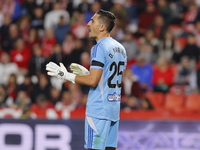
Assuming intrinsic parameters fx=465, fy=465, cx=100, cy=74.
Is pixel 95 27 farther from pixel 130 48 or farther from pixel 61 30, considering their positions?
pixel 61 30

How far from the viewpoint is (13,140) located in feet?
25.2

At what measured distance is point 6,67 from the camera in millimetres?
12570

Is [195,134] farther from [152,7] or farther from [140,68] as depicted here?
[152,7]

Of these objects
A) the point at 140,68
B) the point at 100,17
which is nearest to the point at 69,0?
the point at 140,68

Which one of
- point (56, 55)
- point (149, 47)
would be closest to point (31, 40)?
point (56, 55)

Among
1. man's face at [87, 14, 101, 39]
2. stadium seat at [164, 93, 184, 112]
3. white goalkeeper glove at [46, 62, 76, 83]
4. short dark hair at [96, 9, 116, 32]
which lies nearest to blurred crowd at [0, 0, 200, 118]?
stadium seat at [164, 93, 184, 112]

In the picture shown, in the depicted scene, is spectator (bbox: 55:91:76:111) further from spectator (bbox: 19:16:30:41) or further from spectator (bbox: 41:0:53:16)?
spectator (bbox: 41:0:53:16)

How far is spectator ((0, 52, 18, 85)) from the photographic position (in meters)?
12.4

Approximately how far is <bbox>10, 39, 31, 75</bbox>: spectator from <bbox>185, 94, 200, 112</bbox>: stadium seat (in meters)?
4.39

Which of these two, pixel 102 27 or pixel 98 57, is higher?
pixel 102 27

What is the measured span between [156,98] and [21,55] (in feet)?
12.9

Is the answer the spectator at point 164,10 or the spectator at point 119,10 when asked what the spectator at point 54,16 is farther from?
the spectator at point 164,10

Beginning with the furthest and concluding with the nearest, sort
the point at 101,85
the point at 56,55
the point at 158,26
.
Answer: the point at 158,26, the point at 56,55, the point at 101,85

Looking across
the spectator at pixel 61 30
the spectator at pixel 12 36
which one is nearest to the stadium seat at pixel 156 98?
the spectator at pixel 61 30
